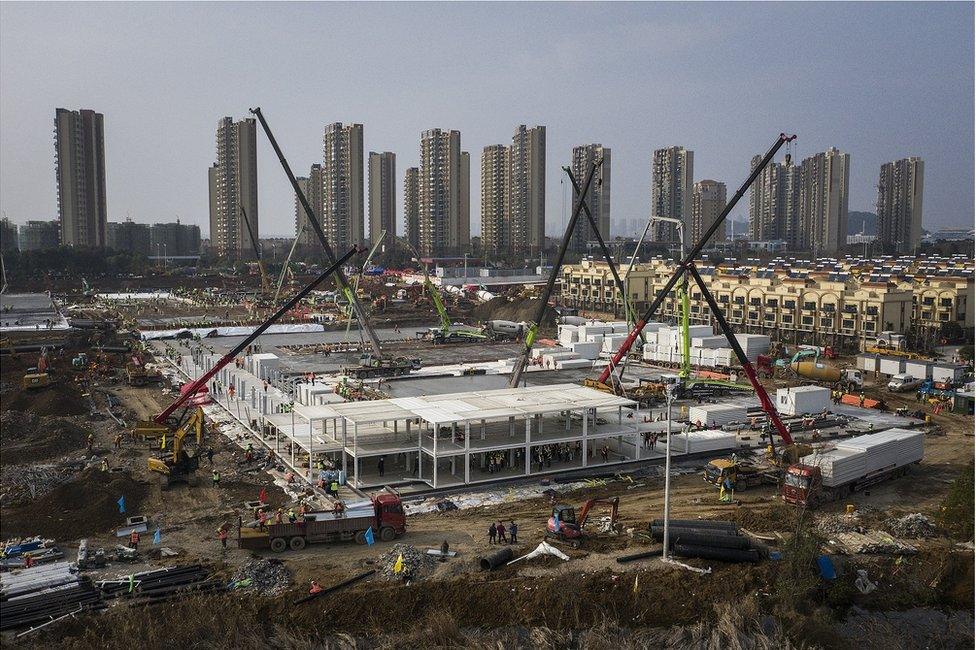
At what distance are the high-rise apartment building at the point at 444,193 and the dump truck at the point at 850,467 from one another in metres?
71.9

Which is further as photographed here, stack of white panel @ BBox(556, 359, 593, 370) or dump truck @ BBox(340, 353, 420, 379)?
→ stack of white panel @ BBox(556, 359, 593, 370)

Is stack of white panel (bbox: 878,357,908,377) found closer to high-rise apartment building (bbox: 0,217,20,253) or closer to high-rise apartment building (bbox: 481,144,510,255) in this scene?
high-rise apartment building (bbox: 481,144,510,255)

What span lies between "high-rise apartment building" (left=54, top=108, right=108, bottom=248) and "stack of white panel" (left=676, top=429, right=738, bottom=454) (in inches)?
2814

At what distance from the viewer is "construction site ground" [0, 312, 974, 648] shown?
935cm

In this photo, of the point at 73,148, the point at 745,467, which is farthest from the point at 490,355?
the point at 73,148

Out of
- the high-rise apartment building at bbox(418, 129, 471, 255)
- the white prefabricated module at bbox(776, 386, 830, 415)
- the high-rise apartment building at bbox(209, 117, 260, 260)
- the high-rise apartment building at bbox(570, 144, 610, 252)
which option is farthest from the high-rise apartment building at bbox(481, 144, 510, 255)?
the white prefabricated module at bbox(776, 386, 830, 415)

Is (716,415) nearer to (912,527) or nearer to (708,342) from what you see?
(912,527)

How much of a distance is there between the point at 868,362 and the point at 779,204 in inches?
3336

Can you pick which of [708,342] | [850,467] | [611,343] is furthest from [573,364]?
[850,467]

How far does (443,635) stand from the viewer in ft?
30.4

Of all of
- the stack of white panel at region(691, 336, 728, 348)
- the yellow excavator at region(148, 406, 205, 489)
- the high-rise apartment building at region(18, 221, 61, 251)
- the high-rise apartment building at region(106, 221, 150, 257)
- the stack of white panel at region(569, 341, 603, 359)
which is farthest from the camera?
the high-rise apartment building at region(106, 221, 150, 257)

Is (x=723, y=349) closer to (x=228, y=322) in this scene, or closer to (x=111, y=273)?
(x=228, y=322)

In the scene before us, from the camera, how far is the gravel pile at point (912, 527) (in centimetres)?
1240

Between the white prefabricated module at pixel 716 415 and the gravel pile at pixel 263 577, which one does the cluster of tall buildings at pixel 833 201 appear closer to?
the white prefabricated module at pixel 716 415
